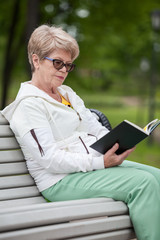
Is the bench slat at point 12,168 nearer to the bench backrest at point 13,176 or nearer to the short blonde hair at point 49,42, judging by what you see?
the bench backrest at point 13,176

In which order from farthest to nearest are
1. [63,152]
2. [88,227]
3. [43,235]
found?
[63,152] < [88,227] < [43,235]

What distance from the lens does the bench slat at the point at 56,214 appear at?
2.43 metres

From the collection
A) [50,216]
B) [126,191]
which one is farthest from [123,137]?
[50,216]

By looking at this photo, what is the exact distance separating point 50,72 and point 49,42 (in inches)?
8.6

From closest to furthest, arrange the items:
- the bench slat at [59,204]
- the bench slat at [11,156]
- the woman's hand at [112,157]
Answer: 1. the bench slat at [59,204]
2. the woman's hand at [112,157]
3. the bench slat at [11,156]

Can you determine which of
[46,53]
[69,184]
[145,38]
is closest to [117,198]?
[69,184]

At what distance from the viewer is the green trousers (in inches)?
105

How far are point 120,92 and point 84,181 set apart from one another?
34603 mm

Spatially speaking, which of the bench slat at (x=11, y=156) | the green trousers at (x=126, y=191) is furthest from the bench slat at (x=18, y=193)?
the bench slat at (x=11, y=156)

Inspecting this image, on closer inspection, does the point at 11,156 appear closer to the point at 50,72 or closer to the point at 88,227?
the point at 50,72

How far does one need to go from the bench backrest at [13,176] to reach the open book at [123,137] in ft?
2.01

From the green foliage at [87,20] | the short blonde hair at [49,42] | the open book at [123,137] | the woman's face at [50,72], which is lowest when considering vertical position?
the green foliage at [87,20]

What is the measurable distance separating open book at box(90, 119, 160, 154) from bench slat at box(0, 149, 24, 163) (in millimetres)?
650

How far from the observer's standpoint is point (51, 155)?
9.48ft
